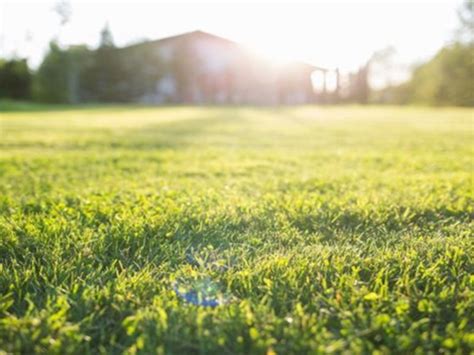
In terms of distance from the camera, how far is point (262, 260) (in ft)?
Answer: 5.38

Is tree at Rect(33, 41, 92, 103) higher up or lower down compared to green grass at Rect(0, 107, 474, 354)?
higher up

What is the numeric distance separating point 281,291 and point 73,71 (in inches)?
1472

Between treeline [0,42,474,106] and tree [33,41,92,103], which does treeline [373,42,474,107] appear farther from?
tree [33,41,92,103]

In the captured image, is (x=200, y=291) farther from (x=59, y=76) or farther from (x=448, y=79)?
(x=448, y=79)

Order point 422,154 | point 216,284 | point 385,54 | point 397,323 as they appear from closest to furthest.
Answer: point 397,323 → point 216,284 → point 422,154 → point 385,54

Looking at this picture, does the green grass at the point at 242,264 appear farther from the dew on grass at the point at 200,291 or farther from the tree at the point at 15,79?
the tree at the point at 15,79

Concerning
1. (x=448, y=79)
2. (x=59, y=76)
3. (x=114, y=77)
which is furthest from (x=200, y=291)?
(x=448, y=79)

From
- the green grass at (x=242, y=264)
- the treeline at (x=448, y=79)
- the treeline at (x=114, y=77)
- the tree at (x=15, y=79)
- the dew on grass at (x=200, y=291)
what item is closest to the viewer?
the green grass at (x=242, y=264)

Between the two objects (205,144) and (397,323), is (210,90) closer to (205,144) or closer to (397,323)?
(205,144)

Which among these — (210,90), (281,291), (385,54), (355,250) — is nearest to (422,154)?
(355,250)

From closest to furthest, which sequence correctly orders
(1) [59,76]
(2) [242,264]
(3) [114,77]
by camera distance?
(2) [242,264] < (1) [59,76] < (3) [114,77]

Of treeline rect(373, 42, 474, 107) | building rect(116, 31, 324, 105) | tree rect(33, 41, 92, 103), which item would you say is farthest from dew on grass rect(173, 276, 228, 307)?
treeline rect(373, 42, 474, 107)

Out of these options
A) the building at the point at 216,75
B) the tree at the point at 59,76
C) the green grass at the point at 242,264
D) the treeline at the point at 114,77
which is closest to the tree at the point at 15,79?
the treeline at the point at 114,77

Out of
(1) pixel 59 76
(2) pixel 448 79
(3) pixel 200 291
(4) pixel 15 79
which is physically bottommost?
(3) pixel 200 291
